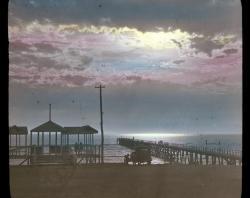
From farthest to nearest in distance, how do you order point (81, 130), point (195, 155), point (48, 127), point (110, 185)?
point (195, 155)
point (81, 130)
point (48, 127)
point (110, 185)

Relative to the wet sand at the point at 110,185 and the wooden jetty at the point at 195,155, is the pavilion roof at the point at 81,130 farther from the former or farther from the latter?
the wooden jetty at the point at 195,155

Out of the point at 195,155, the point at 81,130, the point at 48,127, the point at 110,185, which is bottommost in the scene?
the point at 195,155

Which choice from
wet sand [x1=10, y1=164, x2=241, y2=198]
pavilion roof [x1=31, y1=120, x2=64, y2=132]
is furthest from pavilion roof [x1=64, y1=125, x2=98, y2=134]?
wet sand [x1=10, y1=164, x2=241, y2=198]

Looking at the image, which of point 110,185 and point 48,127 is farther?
point 48,127

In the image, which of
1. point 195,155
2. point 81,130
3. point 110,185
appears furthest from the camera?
point 195,155

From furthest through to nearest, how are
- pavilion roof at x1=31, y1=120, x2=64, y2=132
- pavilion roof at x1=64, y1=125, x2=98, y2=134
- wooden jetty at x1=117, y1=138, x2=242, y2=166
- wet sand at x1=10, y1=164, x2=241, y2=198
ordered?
1. wooden jetty at x1=117, y1=138, x2=242, y2=166
2. pavilion roof at x1=64, y1=125, x2=98, y2=134
3. pavilion roof at x1=31, y1=120, x2=64, y2=132
4. wet sand at x1=10, y1=164, x2=241, y2=198

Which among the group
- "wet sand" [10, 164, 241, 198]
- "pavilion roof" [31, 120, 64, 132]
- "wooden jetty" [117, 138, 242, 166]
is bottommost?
"wooden jetty" [117, 138, 242, 166]

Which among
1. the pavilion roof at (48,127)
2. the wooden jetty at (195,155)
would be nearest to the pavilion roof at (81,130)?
the pavilion roof at (48,127)

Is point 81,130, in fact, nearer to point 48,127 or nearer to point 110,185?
point 48,127

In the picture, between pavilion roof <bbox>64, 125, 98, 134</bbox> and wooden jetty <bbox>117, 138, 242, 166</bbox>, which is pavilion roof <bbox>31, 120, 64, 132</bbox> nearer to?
pavilion roof <bbox>64, 125, 98, 134</bbox>

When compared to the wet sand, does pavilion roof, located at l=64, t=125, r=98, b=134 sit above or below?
above

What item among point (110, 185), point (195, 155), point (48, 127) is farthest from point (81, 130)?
point (110, 185)
